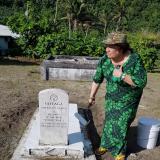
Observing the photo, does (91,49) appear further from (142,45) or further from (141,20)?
(141,20)

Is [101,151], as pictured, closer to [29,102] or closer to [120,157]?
[120,157]

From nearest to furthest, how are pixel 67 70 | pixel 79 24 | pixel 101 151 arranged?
1. pixel 101 151
2. pixel 67 70
3. pixel 79 24

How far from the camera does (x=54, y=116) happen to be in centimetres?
611

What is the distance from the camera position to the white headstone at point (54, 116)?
6012 millimetres

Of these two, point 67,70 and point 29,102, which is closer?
point 29,102

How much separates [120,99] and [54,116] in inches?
44.0

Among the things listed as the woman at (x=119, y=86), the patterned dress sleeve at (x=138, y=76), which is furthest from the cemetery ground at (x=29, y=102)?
the patterned dress sleeve at (x=138, y=76)

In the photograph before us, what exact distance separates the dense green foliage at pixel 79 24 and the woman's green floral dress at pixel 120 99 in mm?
12152

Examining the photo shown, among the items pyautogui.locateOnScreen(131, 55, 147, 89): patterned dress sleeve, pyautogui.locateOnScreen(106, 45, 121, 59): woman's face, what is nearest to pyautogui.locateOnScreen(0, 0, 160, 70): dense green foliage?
pyautogui.locateOnScreen(131, 55, 147, 89): patterned dress sleeve

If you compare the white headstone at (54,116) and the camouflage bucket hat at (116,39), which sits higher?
the camouflage bucket hat at (116,39)

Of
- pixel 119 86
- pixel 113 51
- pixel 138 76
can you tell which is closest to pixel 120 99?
pixel 119 86

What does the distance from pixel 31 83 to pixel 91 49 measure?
6.91 metres

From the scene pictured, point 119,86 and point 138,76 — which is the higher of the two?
point 138,76

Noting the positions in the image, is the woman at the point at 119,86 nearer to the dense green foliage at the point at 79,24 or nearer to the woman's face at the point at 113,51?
the woman's face at the point at 113,51
